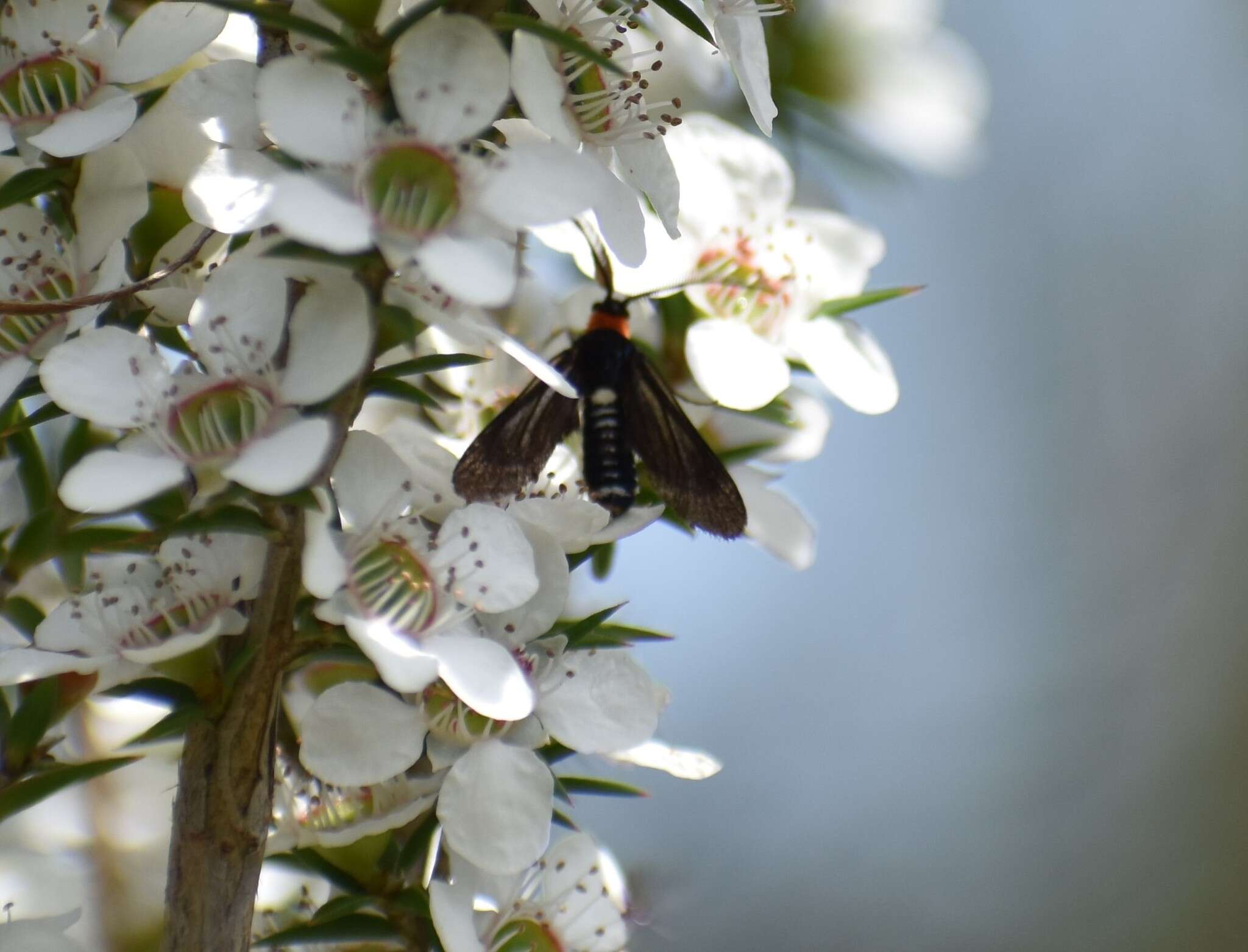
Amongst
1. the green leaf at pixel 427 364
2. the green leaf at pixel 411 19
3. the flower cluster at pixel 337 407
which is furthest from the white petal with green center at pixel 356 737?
the green leaf at pixel 411 19

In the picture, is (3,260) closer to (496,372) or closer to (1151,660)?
(496,372)

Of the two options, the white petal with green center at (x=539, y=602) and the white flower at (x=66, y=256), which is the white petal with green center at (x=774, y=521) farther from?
the white flower at (x=66, y=256)

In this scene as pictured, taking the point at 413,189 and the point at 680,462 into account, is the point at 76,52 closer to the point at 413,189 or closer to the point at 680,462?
the point at 413,189

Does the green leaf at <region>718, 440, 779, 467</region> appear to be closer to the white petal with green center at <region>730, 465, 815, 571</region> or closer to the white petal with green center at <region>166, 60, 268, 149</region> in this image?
the white petal with green center at <region>730, 465, 815, 571</region>

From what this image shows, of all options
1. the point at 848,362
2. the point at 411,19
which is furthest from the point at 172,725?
the point at 848,362

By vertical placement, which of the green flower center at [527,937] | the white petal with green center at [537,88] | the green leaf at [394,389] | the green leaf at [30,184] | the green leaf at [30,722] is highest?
the white petal with green center at [537,88]

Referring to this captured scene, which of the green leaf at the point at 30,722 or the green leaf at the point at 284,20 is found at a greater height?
the green leaf at the point at 284,20

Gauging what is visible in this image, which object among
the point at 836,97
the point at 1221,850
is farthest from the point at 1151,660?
the point at 836,97
